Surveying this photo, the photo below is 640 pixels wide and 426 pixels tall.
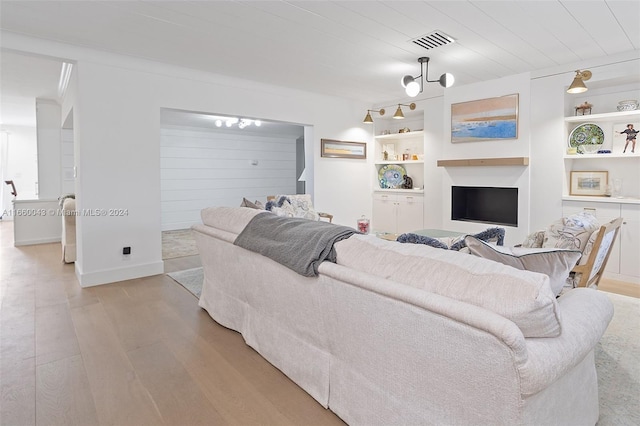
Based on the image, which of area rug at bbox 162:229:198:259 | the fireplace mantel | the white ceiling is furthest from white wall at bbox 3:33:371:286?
the fireplace mantel

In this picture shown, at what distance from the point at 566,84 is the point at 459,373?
14.5 feet

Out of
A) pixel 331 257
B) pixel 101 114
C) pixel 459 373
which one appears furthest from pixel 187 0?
pixel 459 373

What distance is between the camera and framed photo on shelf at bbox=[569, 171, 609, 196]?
4.28 m

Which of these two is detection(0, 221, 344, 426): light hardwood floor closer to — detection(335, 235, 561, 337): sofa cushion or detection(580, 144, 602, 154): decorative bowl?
detection(335, 235, 561, 337): sofa cushion

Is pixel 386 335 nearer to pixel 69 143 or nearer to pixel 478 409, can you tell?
pixel 478 409

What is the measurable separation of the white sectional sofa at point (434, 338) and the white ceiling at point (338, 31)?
212 centimetres

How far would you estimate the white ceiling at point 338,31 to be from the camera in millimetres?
2811

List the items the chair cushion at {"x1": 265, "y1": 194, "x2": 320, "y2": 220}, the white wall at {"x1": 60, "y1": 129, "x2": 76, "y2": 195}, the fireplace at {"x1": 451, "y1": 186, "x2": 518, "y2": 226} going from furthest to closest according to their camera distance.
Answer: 1. the white wall at {"x1": 60, "y1": 129, "x2": 76, "y2": 195}
2. the fireplace at {"x1": 451, "y1": 186, "x2": 518, "y2": 226}
3. the chair cushion at {"x1": 265, "y1": 194, "x2": 320, "y2": 220}

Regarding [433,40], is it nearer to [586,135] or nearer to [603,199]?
[586,135]

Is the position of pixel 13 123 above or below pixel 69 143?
above

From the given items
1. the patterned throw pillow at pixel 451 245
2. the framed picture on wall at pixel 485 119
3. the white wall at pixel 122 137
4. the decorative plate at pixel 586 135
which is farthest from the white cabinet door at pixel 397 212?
the patterned throw pillow at pixel 451 245

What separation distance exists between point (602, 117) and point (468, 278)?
4.10 meters

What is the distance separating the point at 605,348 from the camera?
2.45 m

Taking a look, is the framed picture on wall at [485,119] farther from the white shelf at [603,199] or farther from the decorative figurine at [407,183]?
the decorative figurine at [407,183]
